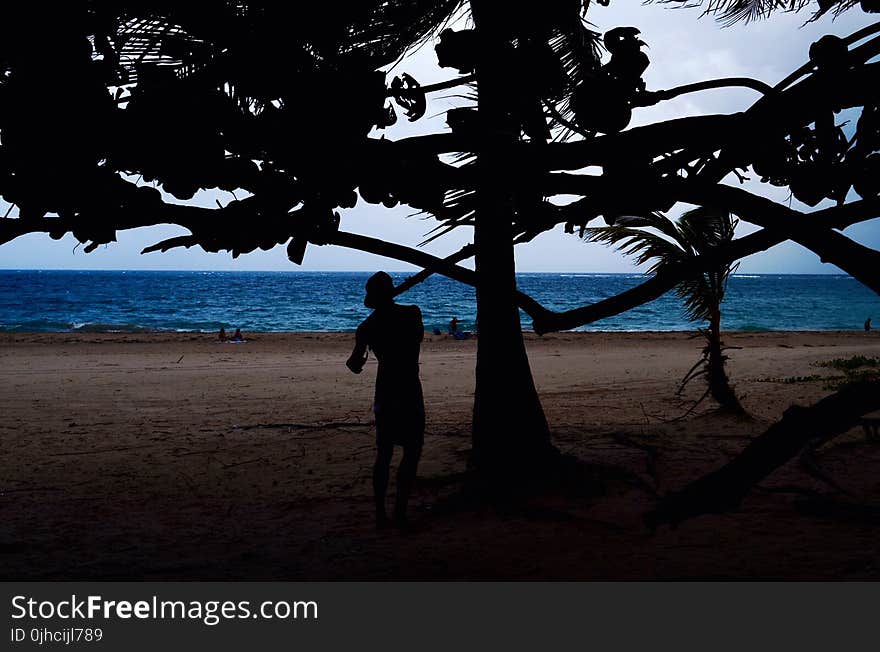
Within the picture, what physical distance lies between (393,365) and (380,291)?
473 mm

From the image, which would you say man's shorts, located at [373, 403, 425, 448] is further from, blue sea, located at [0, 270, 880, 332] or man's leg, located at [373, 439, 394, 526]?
blue sea, located at [0, 270, 880, 332]

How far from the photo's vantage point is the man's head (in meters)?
4.69

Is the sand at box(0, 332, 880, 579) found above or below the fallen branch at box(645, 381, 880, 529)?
below

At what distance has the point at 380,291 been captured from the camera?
471cm

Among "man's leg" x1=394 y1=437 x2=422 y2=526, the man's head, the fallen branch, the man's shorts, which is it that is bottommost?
"man's leg" x1=394 y1=437 x2=422 y2=526

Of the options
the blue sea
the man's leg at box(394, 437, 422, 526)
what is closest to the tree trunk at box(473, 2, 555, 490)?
the man's leg at box(394, 437, 422, 526)

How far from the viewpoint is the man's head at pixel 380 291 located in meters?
4.69

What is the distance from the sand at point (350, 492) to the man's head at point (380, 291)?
1471 mm

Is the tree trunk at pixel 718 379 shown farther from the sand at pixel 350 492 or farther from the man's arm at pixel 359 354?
the man's arm at pixel 359 354

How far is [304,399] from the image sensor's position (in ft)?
35.4

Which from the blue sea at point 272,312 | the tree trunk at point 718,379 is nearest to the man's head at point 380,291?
the tree trunk at point 718,379

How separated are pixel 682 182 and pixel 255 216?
63.8 inches
